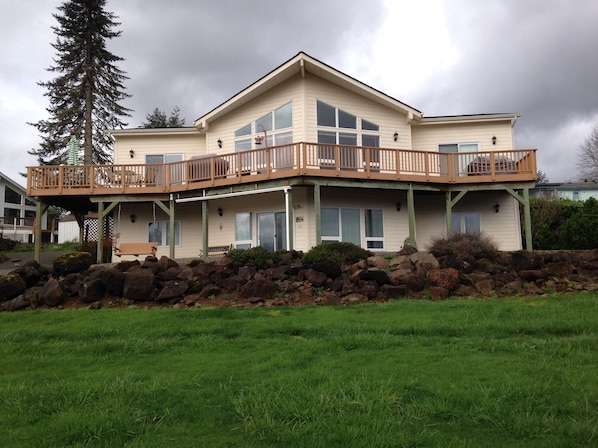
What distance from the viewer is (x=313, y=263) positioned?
10914 mm

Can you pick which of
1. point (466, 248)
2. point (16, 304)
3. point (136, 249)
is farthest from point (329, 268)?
point (136, 249)

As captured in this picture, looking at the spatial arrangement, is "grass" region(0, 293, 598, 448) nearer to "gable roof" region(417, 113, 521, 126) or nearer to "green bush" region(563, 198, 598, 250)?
"green bush" region(563, 198, 598, 250)

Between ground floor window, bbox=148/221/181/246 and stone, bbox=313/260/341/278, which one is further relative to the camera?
ground floor window, bbox=148/221/181/246

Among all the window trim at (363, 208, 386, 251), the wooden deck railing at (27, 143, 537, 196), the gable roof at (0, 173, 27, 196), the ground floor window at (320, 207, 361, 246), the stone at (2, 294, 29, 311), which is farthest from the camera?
the gable roof at (0, 173, 27, 196)

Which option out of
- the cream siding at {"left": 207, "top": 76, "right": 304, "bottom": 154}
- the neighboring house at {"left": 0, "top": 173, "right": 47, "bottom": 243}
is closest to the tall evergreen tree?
the neighboring house at {"left": 0, "top": 173, "right": 47, "bottom": 243}

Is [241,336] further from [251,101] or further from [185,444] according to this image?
[251,101]

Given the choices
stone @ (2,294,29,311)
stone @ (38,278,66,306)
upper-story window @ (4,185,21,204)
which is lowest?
stone @ (2,294,29,311)

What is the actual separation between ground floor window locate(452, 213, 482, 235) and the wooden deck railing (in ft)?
7.41

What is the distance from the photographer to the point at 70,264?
38.0ft

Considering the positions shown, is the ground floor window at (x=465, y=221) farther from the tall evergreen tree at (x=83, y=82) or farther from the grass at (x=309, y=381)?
the tall evergreen tree at (x=83, y=82)

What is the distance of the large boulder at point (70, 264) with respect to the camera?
11508 mm

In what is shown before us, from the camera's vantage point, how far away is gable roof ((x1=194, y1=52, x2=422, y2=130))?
16984 millimetres

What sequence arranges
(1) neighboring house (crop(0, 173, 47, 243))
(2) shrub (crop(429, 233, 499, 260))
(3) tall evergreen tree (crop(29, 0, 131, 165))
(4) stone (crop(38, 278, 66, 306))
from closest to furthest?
(4) stone (crop(38, 278, 66, 306)), (2) shrub (crop(429, 233, 499, 260)), (3) tall evergreen tree (crop(29, 0, 131, 165)), (1) neighboring house (crop(0, 173, 47, 243))

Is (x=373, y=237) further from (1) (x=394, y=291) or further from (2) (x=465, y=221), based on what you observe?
(1) (x=394, y=291)
